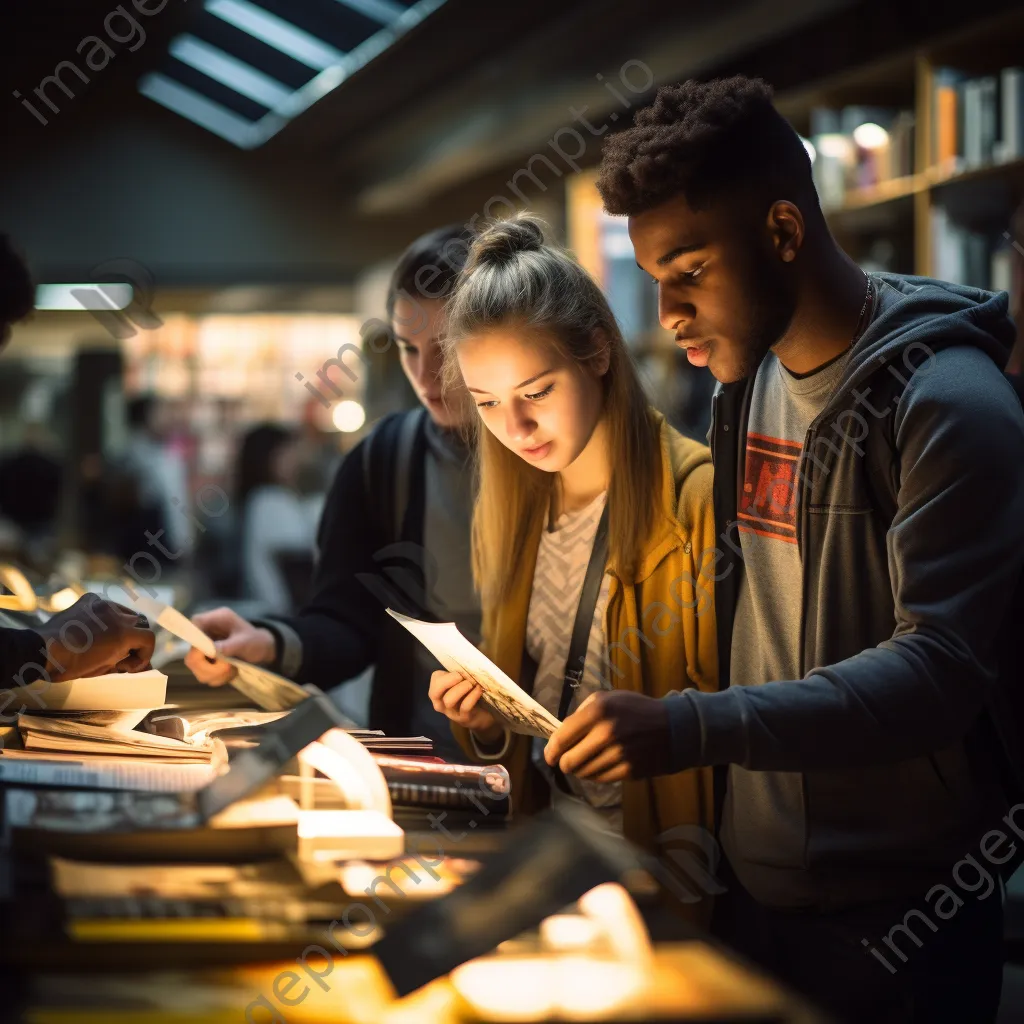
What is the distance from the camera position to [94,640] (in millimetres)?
1941

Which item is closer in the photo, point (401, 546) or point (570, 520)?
point (570, 520)

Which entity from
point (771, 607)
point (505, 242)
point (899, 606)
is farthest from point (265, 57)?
point (899, 606)

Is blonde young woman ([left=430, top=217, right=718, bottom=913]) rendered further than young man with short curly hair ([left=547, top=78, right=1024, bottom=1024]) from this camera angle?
Yes

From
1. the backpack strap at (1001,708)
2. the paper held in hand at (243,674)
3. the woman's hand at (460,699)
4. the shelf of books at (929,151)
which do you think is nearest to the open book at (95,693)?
the paper held in hand at (243,674)

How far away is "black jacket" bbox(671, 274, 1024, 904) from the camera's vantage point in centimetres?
132

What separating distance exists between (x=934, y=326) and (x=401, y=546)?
1127 millimetres

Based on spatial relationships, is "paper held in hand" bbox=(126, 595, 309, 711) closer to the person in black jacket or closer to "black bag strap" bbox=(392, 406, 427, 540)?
the person in black jacket

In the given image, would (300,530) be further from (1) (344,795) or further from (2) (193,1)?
(1) (344,795)

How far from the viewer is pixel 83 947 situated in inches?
41.6

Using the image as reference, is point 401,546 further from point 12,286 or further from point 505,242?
point 12,286

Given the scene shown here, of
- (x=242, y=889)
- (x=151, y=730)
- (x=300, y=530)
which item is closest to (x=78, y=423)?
(x=300, y=530)

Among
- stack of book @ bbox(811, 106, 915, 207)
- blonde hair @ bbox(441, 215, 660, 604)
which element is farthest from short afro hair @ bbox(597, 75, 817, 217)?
stack of book @ bbox(811, 106, 915, 207)

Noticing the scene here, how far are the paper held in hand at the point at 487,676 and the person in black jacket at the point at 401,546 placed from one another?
1.74ft

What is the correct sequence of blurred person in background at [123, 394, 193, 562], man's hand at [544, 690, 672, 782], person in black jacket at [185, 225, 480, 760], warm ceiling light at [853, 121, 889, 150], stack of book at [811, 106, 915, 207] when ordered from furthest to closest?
blurred person in background at [123, 394, 193, 562] < warm ceiling light at [853, 121, 889, 150] < stack of book at [811, 106, 915, 207] < person in black jacket at [185, 225, 480, 760] < man's hand at [544, 690, 672, 782]
